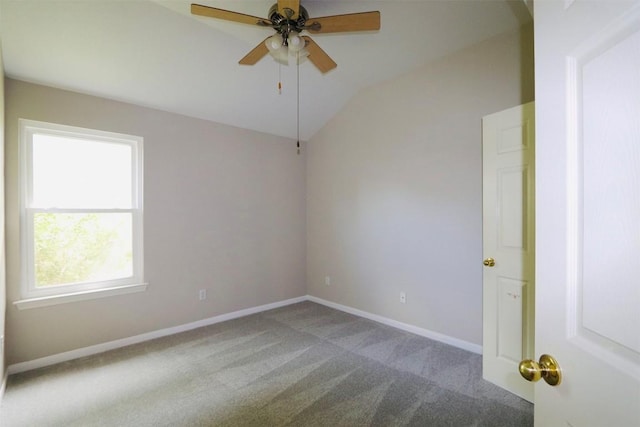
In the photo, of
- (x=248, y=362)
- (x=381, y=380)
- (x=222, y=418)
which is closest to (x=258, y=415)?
(x=222, y=418)

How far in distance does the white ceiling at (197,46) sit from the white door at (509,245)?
3.43 feet

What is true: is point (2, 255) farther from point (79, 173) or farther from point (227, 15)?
point (227, 15)

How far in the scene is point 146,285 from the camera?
3.18 meters

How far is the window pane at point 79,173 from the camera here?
2.71m

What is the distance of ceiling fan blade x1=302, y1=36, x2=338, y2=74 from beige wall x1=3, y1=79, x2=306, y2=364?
188cm

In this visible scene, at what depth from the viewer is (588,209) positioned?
581 millimetres

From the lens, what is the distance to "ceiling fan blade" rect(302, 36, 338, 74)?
6.90 ft

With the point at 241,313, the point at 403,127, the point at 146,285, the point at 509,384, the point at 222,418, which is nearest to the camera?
the point at 222,418

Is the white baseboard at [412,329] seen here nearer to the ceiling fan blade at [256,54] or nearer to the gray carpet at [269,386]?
the gray carpet at [269,386]

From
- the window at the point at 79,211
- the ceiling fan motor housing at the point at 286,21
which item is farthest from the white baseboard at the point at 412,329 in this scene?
the ceiling fan motor housing at the point at 286,21

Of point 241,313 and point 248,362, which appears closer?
point 248,362

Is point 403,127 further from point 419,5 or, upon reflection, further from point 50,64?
point 50,64

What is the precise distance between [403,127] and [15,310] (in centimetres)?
422

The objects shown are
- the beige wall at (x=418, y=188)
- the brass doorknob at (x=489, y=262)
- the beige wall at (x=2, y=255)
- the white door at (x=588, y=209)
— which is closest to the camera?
the white door at (x=588, y=209)
